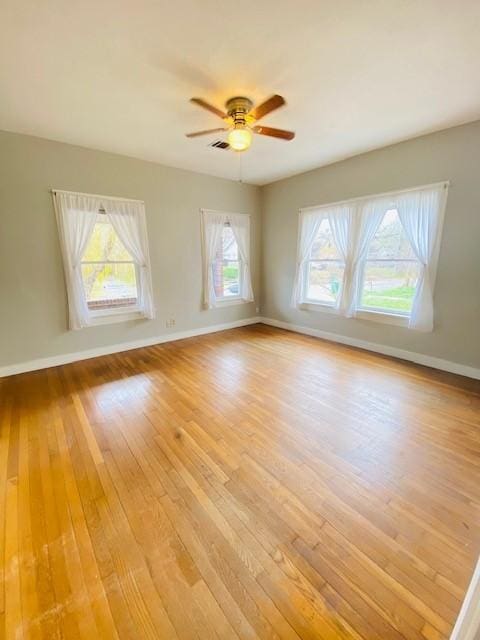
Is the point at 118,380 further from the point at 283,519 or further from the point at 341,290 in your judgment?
the point at 341,290

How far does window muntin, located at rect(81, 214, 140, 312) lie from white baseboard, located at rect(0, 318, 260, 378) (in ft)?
1.91

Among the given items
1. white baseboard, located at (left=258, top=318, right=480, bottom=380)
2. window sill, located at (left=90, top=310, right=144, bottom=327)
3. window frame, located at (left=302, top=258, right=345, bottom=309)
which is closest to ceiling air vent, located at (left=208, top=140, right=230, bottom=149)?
window frame, located at (left=302, top=258, right=345, bottom=309)

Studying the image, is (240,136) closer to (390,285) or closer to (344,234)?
(344,234)

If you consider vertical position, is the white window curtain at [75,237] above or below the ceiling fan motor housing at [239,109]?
below

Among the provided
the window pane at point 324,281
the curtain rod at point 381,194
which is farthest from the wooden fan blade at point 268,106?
the window pane at point 324,281

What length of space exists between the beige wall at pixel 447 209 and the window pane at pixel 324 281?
0.39 metres

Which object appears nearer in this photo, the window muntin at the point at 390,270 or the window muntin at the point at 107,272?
the window muntin at the point at 390,270

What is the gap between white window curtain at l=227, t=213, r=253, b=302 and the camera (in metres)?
4.96

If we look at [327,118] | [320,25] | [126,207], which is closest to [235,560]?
[320,25]

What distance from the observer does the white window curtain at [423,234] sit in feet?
10.3

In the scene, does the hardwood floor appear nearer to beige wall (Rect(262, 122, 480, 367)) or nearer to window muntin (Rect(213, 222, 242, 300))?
beige wall (Rect(262, 122, 480, 367))

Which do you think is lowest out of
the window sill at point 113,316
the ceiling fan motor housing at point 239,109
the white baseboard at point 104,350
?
the white baseboard at point 104,350

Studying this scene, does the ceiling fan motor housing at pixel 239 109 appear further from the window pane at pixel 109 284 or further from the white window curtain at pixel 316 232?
the window pane at pixel 109 284

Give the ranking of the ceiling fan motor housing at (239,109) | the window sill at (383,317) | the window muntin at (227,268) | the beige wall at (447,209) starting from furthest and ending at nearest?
the window muntin at (227,268) → the window sill at (383,317) → the beige wall at (447,209) → the ceiling fan motor housing at (239,109)
